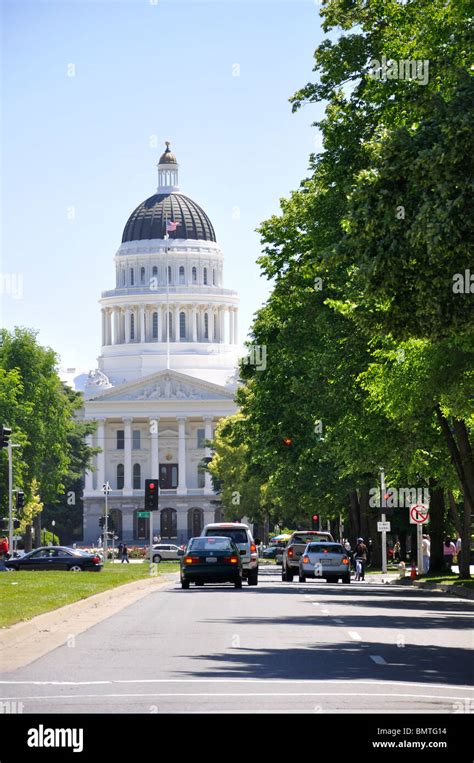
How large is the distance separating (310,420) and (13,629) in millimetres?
32200

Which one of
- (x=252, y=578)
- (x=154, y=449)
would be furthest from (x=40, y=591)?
(x=154, y=449)

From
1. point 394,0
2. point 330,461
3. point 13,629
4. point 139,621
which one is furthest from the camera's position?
point 330,461

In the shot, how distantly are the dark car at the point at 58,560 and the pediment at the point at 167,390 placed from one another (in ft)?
388

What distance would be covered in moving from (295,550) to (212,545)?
1396 centimetres

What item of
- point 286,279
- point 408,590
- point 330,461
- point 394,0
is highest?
point 394,0

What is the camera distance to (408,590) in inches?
1925

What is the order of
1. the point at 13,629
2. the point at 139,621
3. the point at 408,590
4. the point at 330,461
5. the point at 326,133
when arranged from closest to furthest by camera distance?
the point at 13,629, the point at 139,621, the point at 326,133, the point at 408,590, the point at 330,461

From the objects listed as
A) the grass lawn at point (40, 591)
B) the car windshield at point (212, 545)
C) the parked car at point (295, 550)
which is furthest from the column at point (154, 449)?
the car windshield at point (212, 545)

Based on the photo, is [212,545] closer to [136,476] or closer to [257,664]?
[257,664]

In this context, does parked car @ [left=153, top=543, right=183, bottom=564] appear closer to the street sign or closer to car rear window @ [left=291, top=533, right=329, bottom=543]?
car rear window @ [left=291, top=533, right=329, bottom=543]

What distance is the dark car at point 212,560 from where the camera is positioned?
44.0 m

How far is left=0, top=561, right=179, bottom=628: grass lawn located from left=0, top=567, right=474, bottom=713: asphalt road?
50.6 inches

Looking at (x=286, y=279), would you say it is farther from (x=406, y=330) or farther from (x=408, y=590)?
(x=406, y=330)
